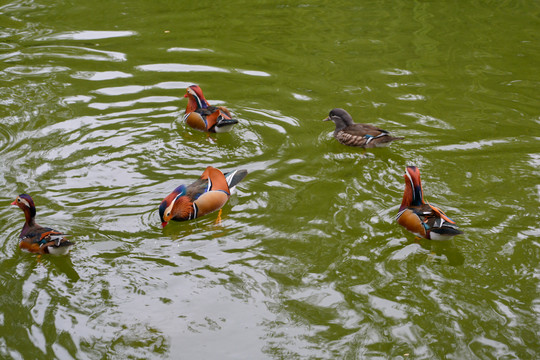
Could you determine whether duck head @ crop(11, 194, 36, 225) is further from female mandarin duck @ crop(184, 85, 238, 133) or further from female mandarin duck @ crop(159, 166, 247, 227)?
female mandarin duck @ crop(184, 85, 238, 133)

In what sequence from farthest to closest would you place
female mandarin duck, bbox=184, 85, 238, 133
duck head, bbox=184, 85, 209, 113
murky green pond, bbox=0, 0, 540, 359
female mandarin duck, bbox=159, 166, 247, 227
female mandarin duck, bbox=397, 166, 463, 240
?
duck head, bbox=184, 85, 209, 113 < female mandarin duck, bbox=184, 85, 238, 133 < female mandarin duck, bbox=159, 166, 247, 227 < female mandarin duck, bbox=397, 166, 463, 240 < murky green pond, bbox=0, 0, 540, 359

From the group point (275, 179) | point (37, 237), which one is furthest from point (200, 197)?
point (37, 237)

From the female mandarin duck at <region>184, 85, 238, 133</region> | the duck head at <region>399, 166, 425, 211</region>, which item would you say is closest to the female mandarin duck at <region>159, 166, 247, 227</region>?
the female mandarin duck at <region>184, 85, 238, 133</region>

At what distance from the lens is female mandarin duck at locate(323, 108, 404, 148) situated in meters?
9.48

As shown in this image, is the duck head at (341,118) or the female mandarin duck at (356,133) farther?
the duck head at (341,118)

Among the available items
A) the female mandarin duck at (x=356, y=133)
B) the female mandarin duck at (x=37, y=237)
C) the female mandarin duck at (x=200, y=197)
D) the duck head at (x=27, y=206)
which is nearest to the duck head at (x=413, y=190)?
the female mandarin duck at (x=356, y=133)

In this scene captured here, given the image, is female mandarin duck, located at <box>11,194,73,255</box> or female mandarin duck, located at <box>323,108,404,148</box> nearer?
female mandarin duck, located at <box>11,194,73,255</box>

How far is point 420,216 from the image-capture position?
737cm

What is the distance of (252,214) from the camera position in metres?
8.00

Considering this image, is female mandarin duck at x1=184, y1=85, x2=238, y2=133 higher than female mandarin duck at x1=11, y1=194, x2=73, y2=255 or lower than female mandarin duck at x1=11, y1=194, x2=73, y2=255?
higher

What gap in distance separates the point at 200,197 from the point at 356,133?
291 cm

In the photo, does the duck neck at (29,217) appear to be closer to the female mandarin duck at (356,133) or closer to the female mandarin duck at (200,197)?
the female mandarin duck at (200,197)

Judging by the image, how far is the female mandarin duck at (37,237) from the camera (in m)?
6.96

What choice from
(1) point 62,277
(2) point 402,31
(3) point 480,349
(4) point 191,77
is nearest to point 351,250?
(3) point 480,349
